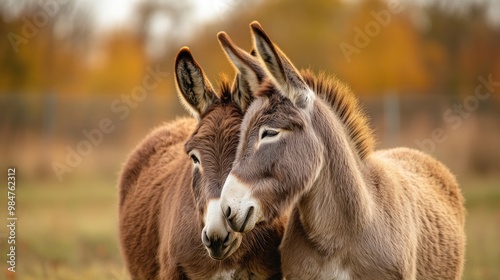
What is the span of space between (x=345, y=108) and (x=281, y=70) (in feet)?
2.47

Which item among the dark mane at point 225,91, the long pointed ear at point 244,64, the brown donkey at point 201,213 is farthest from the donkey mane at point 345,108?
the dark mane at point 225,91

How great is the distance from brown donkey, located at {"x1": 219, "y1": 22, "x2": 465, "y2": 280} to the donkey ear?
573 millimetres

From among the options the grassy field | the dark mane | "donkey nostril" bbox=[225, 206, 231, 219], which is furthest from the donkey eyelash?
the grassy field

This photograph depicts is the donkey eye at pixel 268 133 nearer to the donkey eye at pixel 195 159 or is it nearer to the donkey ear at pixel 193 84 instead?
the donkey eye at pixel 195 159

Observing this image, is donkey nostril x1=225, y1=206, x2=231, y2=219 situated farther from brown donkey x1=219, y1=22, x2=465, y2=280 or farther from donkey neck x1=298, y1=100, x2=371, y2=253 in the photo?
donkey neck x1=298, y1=100, x2=371, y2=253

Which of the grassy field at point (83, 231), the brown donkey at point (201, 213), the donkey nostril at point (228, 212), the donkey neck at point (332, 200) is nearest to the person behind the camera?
the donkey nostril at point (228, 212)

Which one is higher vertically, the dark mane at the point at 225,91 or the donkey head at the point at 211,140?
the dark mane at the point at 225,91

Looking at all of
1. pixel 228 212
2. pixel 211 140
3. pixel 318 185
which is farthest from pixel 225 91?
pixel 228 212

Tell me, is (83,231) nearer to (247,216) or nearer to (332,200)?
(332,200)

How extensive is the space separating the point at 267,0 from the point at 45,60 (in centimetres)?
1097

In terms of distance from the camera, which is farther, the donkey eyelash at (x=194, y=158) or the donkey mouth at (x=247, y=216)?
the donkey eyelash at (x=194, y=158)

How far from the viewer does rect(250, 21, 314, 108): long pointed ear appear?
15.5 feet

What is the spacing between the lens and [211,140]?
527cm

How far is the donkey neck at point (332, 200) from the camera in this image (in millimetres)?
4961
